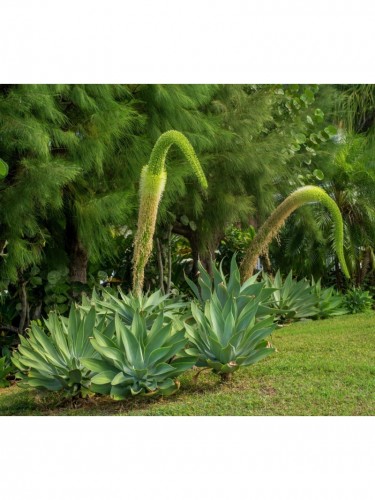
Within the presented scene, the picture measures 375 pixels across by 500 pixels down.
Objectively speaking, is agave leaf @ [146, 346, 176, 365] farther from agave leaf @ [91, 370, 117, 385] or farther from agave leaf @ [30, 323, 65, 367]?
agave leaf @ [30, 323, 65, 367]

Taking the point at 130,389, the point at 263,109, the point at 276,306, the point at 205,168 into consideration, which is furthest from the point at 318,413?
the point at 263,109

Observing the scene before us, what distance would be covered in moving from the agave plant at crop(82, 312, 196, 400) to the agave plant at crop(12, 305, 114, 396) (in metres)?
0.18

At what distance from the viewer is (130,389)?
4441 millimetres

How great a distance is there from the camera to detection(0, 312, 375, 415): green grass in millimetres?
4453

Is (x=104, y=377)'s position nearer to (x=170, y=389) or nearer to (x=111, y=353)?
(x=111, y=353)

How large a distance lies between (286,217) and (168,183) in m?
1.57

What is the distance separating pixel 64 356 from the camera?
4.64 m

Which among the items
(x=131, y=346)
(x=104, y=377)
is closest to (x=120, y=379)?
(x=104, y=377)

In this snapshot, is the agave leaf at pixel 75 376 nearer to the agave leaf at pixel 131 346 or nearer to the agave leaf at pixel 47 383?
the agave leaf at pixel 47 383

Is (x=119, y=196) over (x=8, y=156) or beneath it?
beneath

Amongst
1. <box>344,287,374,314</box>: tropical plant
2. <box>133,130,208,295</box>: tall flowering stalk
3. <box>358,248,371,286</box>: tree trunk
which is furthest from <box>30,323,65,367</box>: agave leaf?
<box>358,248,371,286</box>: tree trunk

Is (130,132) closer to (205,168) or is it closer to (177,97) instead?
(177,97)

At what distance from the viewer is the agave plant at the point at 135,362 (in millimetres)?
4371
